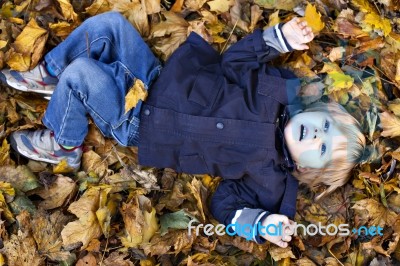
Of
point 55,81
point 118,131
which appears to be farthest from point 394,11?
point 55,81

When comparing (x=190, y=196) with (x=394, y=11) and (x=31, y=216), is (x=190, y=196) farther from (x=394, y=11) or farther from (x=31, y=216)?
(x=394, y=11)

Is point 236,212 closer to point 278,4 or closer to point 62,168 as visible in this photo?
point 62,168

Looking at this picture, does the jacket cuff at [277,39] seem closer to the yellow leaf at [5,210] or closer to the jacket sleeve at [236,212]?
the jacket sleeve at [236,212]

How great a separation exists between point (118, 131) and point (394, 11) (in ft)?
5.43

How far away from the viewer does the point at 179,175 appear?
2666mm

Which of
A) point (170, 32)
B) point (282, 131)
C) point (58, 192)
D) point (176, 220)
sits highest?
point (170, 32)

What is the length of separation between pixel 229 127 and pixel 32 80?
1.05m

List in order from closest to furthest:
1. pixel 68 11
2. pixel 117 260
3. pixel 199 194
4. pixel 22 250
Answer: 1. pixel 22 250
2. pixel 117 260
3. pixel 199 194
4. pixel 68 11

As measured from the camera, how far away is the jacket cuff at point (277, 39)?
2.48m

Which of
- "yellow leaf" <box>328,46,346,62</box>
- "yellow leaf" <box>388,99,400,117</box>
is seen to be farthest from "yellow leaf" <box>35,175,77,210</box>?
"yellow leaf" <box>388,99,400,117</box>

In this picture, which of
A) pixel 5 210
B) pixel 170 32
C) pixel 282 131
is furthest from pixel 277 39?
pixel 5 210

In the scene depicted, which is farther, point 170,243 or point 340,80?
point 340,80

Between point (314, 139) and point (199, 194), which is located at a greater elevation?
point (314, 139)

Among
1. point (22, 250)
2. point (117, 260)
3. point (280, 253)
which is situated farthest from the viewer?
point (280, 253)
